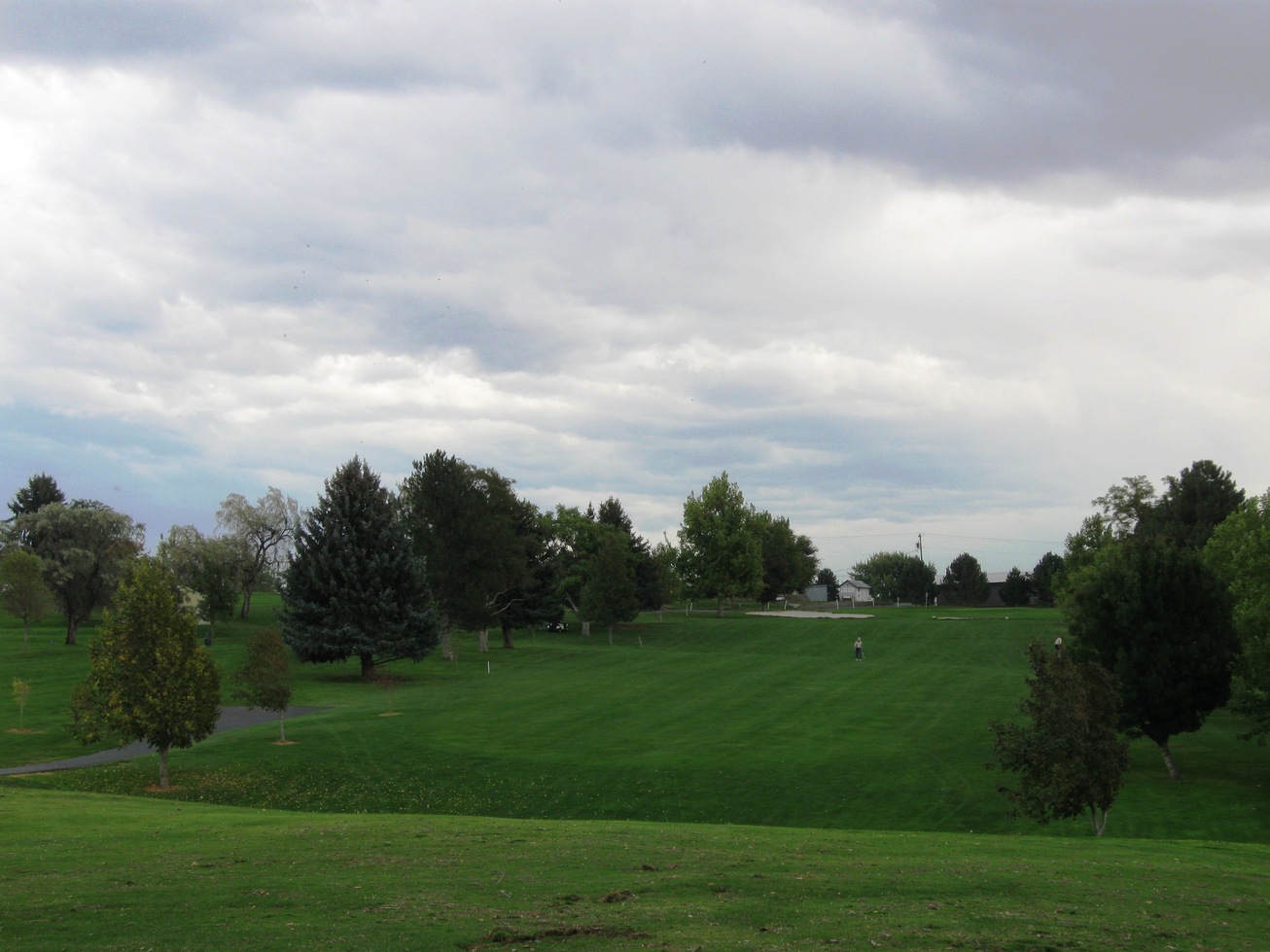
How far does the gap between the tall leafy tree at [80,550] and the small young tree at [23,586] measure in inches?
285

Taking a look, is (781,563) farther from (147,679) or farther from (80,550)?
(147,679)

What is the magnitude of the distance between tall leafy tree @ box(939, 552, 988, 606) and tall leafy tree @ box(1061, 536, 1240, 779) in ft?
420

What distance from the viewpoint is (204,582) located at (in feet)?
283

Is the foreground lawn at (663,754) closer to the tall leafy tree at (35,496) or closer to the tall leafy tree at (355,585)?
the tall leafy tree at (355,585)

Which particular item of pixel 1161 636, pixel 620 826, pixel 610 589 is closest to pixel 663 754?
pixel 620 826

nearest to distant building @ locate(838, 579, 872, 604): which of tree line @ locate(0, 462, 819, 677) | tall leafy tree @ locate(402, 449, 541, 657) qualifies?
tree line @ locate(0, 462, 819, 677)

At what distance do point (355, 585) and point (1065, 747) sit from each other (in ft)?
155

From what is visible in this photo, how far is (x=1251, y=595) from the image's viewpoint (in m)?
44.1

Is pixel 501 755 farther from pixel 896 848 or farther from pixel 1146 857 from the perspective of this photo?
pixel 1146 857

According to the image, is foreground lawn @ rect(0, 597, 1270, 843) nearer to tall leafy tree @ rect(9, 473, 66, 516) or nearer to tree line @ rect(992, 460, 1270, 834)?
tree line @ rect(992, 460, 1270, 834)

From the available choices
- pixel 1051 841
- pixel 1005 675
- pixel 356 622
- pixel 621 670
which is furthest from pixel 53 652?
pixel 1051 841

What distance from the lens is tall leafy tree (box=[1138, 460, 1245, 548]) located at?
7381 centimetres

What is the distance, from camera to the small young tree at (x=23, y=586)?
69062 millimetres

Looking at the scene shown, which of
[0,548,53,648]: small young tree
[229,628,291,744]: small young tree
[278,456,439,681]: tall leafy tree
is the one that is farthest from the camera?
[0,548,53,648]: small young tree
